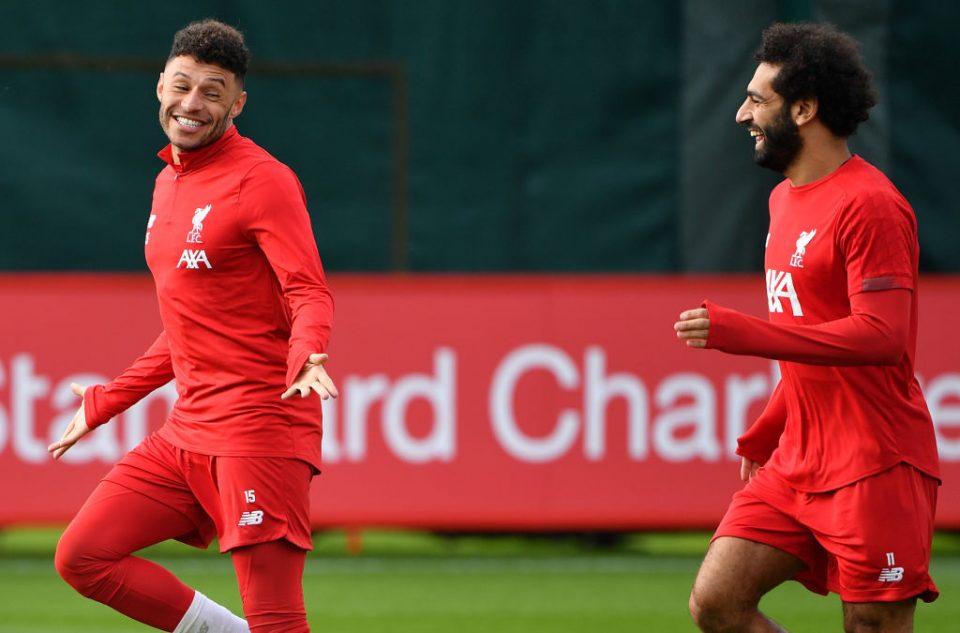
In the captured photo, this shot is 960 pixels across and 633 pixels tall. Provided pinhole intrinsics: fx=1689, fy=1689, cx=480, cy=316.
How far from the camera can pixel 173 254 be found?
5312 mm

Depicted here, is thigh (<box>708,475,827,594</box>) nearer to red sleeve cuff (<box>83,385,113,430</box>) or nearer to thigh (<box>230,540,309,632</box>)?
thigh (<box>230,540,309,632</box>)

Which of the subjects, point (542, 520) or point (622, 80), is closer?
point (542, 520)

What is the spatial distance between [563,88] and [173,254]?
24.2 feet

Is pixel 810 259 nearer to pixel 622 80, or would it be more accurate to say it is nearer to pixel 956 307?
pixel 956 307

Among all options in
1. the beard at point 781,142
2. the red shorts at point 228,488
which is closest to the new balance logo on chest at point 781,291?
the beard at point 781,142

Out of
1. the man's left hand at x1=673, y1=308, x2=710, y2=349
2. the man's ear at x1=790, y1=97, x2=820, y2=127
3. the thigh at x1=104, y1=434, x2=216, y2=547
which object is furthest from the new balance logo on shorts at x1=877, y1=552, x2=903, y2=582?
the thigh at x1=104, y1=434, x2=216, y2=547

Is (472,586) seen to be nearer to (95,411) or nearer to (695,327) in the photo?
(95,411)

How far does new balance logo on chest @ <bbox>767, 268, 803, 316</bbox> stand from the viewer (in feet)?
16.7

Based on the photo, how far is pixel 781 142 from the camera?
5.14m

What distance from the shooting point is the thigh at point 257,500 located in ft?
17.1

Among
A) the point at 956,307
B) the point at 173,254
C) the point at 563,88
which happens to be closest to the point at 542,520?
the point at 956,307

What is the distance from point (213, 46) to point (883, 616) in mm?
2725

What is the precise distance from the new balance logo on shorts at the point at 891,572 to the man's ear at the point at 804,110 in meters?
1.32

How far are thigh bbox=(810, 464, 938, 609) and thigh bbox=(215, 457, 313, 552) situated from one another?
1668mm
